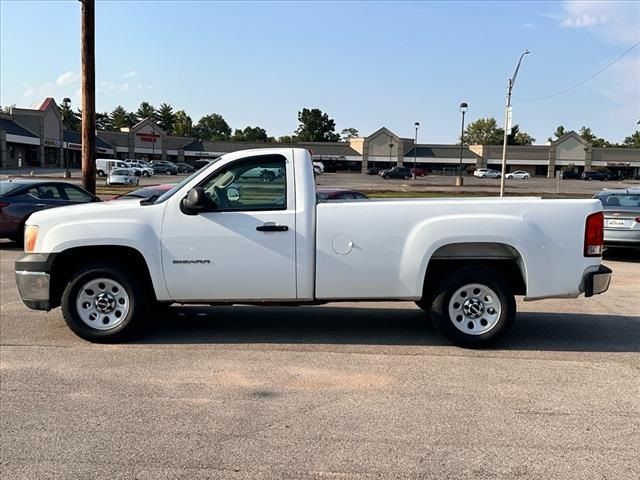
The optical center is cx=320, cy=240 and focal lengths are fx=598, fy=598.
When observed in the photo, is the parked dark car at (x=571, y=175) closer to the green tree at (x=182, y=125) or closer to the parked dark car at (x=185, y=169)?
the parked dark car at (x=185, y=169)

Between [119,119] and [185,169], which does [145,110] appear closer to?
[119,119]

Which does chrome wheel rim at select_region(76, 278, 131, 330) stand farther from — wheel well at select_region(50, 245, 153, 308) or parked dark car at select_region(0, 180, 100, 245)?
parked dark car at select_region(0, 180, 100, 245)

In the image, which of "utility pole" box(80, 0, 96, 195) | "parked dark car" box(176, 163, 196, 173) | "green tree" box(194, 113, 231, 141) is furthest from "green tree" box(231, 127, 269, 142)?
"utility pole" box(80, 0, 96, 195)

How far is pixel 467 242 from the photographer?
581cm

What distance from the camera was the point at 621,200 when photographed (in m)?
13.2

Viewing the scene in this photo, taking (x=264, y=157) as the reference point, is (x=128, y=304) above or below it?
below

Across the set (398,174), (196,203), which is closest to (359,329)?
(196,203)

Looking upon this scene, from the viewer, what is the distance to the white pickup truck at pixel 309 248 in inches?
229

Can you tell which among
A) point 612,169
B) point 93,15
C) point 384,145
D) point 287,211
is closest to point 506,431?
point 287,211

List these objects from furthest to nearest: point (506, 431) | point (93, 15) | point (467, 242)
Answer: point (93, 15)
point (467, 242)
point (506, 431)

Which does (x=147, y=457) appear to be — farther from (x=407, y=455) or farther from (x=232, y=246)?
(x=232, y=246)

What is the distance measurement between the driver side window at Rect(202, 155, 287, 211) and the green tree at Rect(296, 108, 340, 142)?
145609 millimetres

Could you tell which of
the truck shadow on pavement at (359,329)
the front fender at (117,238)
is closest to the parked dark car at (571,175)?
the truck shadow on pavement at (359,329)

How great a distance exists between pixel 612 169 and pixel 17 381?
4400 inches
